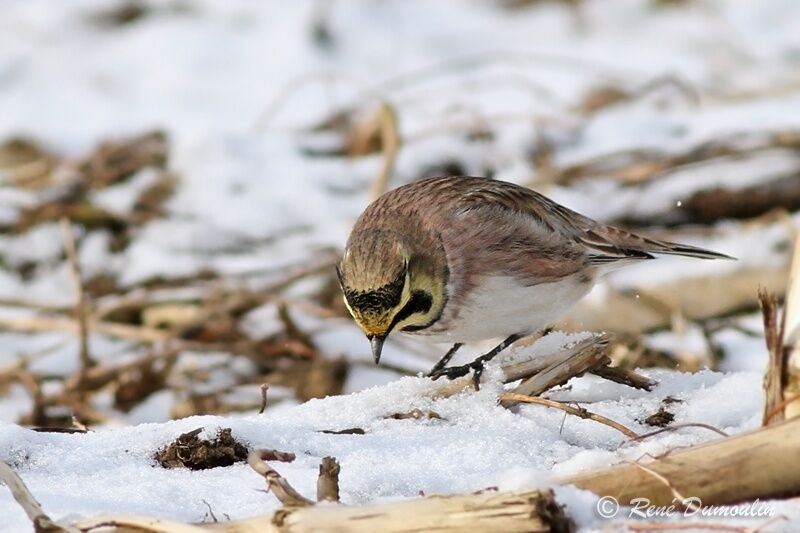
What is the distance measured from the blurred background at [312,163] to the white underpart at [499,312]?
1.50 feet

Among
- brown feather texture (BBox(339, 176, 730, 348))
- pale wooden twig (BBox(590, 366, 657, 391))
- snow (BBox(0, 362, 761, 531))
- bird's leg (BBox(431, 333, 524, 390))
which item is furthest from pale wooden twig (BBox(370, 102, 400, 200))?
pale wooden twig (BBox(590, 366, 657, 391))

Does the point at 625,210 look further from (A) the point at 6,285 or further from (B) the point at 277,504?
(B) the point at 277,504

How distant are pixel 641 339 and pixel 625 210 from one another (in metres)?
2.04

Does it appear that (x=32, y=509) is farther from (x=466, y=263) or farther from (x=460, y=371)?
(x=466, y=263)

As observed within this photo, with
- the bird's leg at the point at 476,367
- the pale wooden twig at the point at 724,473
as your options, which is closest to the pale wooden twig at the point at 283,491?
the pale wooden twig at the point at 724,473

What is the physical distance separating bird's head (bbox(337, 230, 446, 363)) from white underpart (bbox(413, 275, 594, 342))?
0.08 m

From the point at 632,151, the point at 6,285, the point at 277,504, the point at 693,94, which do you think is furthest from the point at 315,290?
the point at 277,504

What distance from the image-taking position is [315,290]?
7086 mm

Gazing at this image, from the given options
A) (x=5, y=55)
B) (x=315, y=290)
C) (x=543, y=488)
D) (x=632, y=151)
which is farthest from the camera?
(x=5, y=55)

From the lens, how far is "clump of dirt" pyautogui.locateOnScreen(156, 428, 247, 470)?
3.14m

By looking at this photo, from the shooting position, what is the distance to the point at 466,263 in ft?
14.8

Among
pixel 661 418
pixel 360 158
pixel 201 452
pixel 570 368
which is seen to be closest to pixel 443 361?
pixel 570 368

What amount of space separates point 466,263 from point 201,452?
163 centimetres

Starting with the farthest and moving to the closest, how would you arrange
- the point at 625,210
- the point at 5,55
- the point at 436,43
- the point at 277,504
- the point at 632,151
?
the point at 436,43 → the point at 5,55 → the point at 632,151 → the point at 625,210 → the point at 277,504
